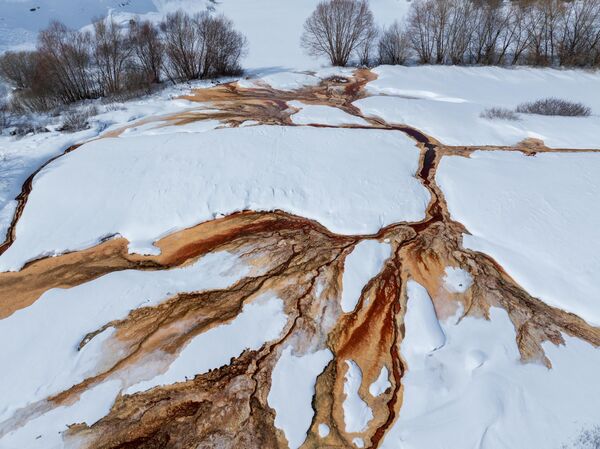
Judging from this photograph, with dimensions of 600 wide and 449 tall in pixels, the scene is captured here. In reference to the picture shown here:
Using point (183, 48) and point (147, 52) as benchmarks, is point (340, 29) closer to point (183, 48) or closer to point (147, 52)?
point (183, 48)

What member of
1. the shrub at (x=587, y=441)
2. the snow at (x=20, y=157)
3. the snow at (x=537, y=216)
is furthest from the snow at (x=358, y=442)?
the snow at (x=20, y=157)

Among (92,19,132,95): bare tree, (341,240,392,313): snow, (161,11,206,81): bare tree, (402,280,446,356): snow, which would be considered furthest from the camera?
(161,11,206,81): bare tree

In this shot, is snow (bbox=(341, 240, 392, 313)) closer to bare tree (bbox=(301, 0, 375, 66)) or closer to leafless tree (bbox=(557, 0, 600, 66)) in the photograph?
bare tree (bbox=(301, 0, 375, 66))

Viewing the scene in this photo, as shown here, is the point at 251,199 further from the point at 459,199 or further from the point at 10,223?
the point at 10,223

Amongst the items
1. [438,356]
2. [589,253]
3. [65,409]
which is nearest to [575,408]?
[438,356]

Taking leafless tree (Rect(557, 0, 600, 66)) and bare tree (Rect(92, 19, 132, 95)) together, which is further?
leafless tree (Rect(557, 0, 600, 66))

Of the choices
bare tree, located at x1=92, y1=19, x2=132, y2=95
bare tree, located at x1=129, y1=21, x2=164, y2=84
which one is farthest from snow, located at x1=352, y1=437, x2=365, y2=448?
bare tree, located at x1=129, y1=21, x2=164, y2=84

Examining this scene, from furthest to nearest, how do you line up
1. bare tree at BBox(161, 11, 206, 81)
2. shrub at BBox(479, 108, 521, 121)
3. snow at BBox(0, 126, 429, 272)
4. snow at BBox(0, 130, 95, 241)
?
bare tree at BBox(161, 11, 206, 81) → shrub at BBox(479, 108, 521, 121) → snow at BBox(0, 130, 95, 241) → snow at BBox(0, 126, 429, 272)
